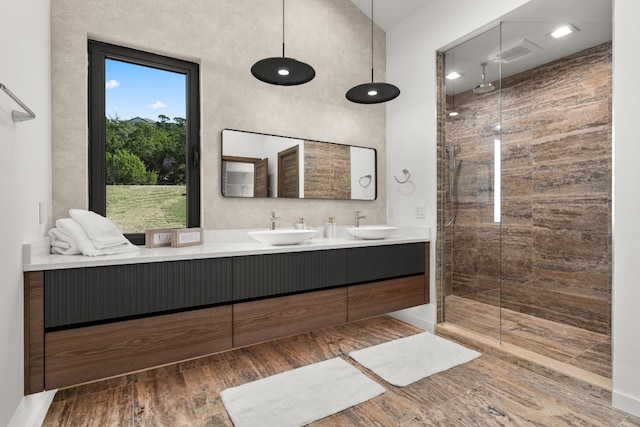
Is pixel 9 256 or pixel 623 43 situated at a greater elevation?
pixel 623 43

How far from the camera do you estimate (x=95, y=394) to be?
6.26ft

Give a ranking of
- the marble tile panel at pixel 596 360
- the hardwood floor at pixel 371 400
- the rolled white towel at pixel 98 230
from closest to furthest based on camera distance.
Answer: the hardwood floor at pixel 371 400, the rolled white towel at pixel 98 230, the marble tile panel at pixel 596 360

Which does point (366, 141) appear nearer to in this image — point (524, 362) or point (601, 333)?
point (524, 362)

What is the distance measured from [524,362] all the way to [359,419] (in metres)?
1.28

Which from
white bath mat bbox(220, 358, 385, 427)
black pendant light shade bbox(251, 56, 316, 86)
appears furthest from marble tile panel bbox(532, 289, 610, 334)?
black pendant light shade bbox(251, 56, 316, 86)

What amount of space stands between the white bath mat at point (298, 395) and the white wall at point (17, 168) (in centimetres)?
97

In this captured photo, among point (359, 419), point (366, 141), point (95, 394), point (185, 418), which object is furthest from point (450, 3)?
point (95, 394)

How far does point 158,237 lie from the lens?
2.15 m

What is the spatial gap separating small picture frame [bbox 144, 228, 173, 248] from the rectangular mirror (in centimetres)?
54

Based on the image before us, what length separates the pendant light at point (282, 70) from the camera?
84.0 inches

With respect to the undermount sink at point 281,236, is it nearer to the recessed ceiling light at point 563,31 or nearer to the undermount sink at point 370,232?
the undermount sink at point 370,232

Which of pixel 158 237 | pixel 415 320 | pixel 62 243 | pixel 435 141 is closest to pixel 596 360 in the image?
pixel 415 320

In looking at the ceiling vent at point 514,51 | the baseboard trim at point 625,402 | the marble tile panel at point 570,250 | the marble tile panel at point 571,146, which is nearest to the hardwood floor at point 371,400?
the baseboard trim at point 625,402

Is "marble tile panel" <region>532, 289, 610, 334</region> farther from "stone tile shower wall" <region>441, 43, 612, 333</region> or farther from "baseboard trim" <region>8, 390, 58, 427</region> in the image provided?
"baseboard trim" <region>8, 390, 58, 427</region>
